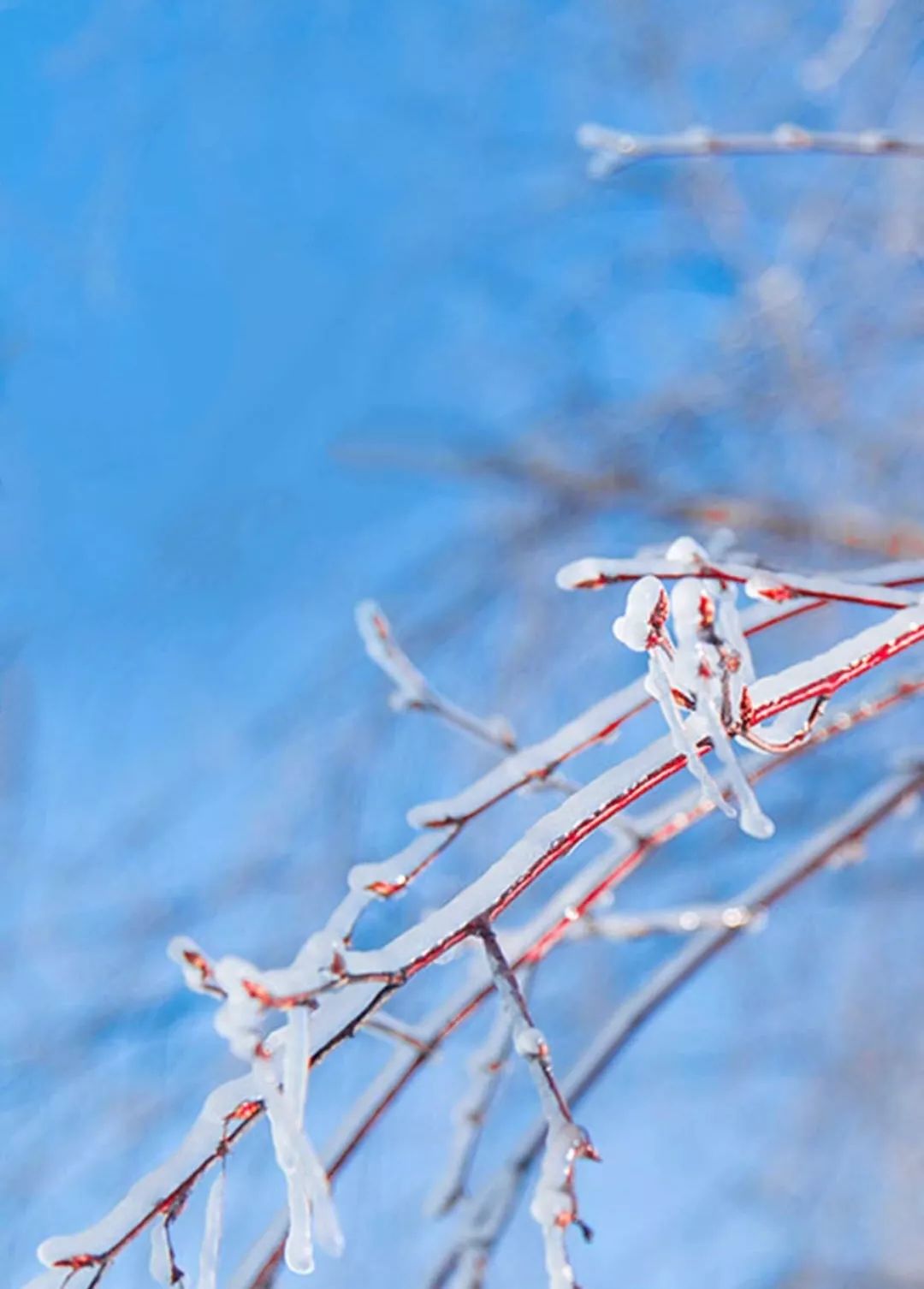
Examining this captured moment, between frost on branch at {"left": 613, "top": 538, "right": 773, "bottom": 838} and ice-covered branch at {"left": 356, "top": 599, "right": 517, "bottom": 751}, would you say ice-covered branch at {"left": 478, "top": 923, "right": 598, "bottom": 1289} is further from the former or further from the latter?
ice-covered branch at {"left": 356, "top": 599, "right": 517, "bottom": 751}

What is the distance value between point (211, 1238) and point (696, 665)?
0.35 meters

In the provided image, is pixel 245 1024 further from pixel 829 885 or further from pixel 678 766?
pixel 829 885

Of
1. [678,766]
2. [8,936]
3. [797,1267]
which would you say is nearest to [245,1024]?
[678,766]

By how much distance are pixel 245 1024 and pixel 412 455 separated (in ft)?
5.41

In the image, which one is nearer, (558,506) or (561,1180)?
(561,1180)

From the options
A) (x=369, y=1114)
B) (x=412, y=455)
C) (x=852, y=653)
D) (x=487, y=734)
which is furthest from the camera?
(x=412, y=455)

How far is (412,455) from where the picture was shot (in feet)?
6.78

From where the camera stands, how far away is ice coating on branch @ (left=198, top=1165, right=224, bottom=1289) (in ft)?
1.81

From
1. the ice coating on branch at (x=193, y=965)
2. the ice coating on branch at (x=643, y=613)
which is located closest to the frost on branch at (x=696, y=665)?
the ice coating on branch at (x=643, y=613)

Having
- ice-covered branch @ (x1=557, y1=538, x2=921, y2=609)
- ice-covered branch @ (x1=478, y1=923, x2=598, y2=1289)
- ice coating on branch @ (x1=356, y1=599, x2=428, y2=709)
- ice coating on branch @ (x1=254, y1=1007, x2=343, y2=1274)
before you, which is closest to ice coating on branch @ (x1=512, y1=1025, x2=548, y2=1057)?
ice-covered branch @ (x1=478, y1=923, x2=598, y2=1289)

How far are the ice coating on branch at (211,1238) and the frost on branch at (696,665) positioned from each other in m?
0.30

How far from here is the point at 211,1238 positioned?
0.56 meters

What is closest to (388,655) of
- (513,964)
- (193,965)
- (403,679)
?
(403,679)

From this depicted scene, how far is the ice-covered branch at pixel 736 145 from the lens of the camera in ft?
3.41
